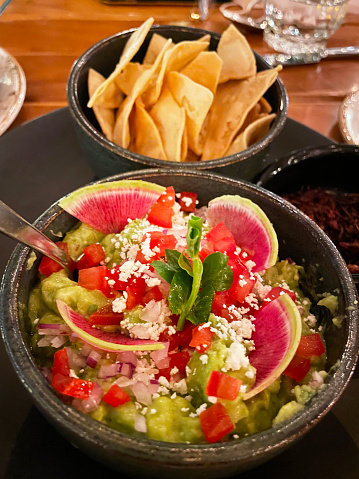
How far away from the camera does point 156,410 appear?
1.06 meters

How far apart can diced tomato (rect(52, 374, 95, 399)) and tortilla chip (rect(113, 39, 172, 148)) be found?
1.03 meters

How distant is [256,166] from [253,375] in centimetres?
93

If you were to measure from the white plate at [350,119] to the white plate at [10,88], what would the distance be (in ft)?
5.15

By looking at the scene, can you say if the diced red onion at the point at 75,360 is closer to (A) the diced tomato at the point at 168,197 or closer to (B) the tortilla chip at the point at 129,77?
(A) the diced tomato at the point at 168,197

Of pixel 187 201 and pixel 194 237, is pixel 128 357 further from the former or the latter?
pixel 187 201

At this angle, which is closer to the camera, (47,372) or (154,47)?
(47,372)

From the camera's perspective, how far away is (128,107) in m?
1.88

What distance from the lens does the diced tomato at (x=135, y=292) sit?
4.03ft

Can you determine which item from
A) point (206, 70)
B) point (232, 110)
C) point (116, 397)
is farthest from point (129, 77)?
point (116, 397)

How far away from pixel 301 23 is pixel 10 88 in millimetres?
1697

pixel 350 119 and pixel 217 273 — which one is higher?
pixel 217 273

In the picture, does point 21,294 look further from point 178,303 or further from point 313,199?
point 313,199

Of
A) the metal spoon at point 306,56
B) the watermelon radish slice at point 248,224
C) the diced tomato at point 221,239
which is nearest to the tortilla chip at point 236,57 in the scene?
the metal spoon at point 306,56

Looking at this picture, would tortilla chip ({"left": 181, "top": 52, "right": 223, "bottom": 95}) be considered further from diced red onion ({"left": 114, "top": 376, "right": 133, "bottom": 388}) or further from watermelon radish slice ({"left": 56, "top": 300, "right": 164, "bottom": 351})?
diced red onion ({"left": 114, "top": 376, "right": 133, "bottom": 388})
